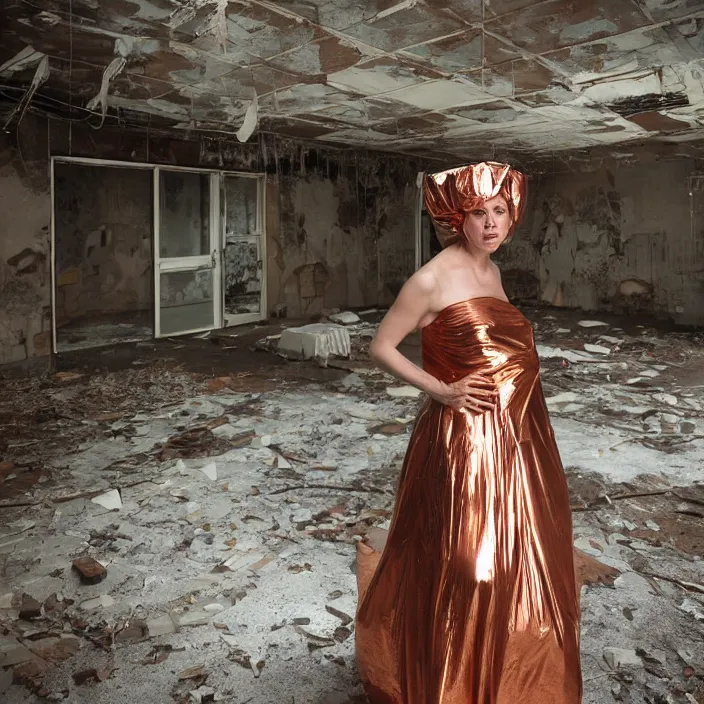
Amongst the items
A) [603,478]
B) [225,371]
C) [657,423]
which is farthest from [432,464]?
[225,371]

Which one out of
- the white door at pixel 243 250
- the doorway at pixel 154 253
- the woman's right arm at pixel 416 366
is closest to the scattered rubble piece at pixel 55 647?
the woman's right arm at pixel 416 366

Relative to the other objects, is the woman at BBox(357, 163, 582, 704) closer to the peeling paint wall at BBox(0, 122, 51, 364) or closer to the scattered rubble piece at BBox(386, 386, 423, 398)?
the scattered rubble piece at BBox(386, 386, 423, 398)

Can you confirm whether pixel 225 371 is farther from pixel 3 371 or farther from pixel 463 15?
pixel 463 15

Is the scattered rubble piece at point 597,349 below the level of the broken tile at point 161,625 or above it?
above

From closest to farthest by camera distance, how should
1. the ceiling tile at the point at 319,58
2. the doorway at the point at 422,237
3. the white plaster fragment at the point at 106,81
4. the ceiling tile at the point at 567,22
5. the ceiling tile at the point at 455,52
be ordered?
the ceiling tile at the point at 567,22 < the ceiling tile at the point at 455,52 < the ceiling tile at the point at 319,58 < the white plaster fragment at the point at 106,81 < the doorway at the point at 422,237

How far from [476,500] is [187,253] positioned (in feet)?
26.8

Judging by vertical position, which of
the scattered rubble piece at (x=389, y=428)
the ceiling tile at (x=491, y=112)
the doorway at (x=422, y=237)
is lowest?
the scattered rubble piece at (x=389, y=428)

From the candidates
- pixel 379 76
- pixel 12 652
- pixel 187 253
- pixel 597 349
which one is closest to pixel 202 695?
pixel 12 652

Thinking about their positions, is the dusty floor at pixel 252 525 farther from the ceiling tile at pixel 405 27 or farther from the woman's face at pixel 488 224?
the ceiling tile at pixel 405 27

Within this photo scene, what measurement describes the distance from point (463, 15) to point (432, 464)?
3063mm

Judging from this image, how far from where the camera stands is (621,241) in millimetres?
→ 9836

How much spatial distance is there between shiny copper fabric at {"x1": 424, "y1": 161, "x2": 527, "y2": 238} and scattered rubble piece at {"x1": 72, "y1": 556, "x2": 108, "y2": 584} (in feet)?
6.42

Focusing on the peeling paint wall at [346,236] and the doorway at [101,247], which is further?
the peeling paint wall at [346,236]

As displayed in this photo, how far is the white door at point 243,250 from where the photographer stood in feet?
28.0
